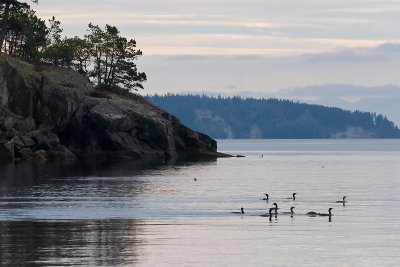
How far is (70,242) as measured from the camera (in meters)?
46.7

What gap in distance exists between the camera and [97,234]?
1996 inches

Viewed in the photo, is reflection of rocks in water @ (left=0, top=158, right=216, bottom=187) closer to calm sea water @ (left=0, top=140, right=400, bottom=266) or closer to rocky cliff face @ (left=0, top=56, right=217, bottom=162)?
calm sea water @ (left=0, top=140, right=400, bottom=266)

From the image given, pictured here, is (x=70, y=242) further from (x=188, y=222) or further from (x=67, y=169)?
(x=67, y=169)

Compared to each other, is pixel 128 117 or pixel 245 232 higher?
pixel 128 117

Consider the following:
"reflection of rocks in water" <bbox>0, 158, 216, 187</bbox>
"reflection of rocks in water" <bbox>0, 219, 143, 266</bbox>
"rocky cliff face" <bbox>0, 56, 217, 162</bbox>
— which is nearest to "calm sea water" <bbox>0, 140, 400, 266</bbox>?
"reflection of rocks in water" <bbox>0, 219, 143, 266</bbox>

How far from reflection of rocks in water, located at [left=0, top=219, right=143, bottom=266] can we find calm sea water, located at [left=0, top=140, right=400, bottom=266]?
53 millimetres

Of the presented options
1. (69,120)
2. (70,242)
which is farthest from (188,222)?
(69,120)

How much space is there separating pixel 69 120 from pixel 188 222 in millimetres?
90671

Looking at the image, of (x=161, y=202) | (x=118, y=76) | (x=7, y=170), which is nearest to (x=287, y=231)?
(x=161, y=202)

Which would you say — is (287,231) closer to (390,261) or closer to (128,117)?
(390,261)

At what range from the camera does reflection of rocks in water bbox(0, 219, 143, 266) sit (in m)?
40.8

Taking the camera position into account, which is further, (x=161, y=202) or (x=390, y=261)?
(x=161, y=202)

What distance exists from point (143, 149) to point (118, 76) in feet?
61.4

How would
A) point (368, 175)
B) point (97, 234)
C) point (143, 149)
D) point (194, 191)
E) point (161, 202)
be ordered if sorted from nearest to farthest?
point (97, 234) < point (161, 202) < point (194, 191) < point (368, 175) < point (143, 149)
